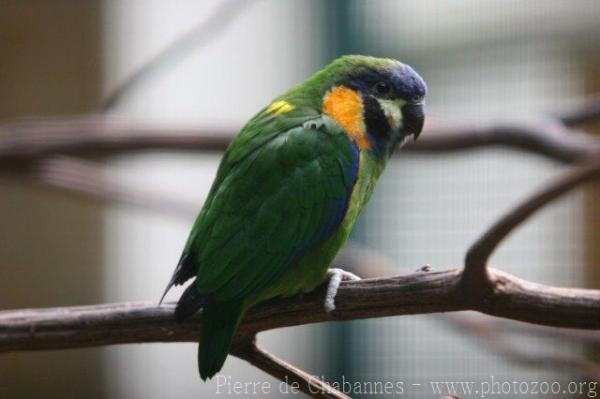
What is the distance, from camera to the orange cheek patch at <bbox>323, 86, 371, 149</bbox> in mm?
1381

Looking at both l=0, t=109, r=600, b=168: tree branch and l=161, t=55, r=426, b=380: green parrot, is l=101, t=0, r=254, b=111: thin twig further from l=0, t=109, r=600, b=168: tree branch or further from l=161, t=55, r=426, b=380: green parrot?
l=161, t=55, r=426, b=380: green parrot

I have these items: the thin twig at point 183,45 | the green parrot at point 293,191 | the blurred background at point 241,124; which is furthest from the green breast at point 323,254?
the thin twig at point 183,45

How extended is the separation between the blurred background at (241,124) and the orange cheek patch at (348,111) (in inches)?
25.0

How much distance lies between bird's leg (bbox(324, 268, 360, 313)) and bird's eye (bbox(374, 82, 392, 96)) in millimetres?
326

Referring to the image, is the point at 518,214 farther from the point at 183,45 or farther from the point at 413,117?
the point at 183,45

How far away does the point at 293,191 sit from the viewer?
4.25 ft

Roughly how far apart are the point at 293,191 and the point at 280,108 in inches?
6.8

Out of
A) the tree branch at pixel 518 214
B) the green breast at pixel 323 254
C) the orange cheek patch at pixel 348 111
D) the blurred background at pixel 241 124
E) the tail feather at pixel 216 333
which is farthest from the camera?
the blurred background at pixel 241 124

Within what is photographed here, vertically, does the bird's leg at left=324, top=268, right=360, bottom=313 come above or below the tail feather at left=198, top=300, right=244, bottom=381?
above

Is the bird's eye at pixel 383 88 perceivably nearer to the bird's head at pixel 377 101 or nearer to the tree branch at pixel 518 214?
the bird's head at pixel 377 101

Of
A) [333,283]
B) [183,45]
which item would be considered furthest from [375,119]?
[183,45]

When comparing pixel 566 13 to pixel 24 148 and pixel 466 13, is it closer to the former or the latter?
pixel 466 13

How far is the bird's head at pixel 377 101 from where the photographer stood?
140 cm

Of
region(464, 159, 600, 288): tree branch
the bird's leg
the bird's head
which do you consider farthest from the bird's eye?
region(464, 159, 600, 288): tree branch
